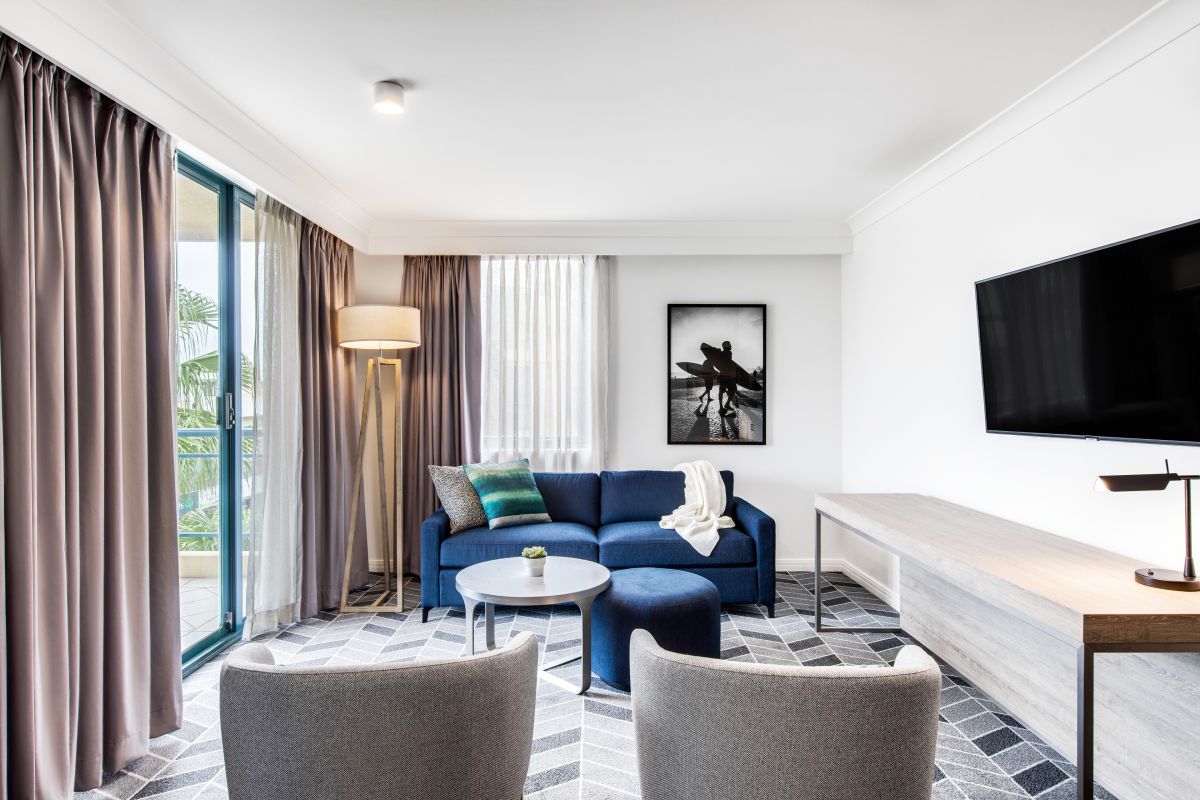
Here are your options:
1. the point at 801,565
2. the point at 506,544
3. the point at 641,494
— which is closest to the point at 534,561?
the point at 506,544

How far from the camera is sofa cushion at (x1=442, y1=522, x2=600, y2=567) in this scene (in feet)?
12.3

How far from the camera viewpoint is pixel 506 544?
3783 mm

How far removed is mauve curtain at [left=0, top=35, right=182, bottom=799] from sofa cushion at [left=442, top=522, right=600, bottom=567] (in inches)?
58.5

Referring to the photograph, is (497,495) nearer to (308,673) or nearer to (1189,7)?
(308,673)

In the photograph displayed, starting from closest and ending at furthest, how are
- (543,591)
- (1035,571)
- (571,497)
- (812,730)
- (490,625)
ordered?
(812,730) → (1035,571) → (543,591) → (490,625) → (571,497)

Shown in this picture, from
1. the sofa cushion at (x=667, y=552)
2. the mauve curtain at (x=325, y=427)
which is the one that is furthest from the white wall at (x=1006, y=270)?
the mauve curtain at (x=325, y=427)

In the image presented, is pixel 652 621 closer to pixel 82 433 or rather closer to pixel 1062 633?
pixel 1062 633

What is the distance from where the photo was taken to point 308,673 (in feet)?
4.12

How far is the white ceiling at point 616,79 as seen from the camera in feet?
6.74

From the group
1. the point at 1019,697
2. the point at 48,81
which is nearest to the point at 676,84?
the point at 48,81

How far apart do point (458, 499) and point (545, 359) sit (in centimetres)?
126

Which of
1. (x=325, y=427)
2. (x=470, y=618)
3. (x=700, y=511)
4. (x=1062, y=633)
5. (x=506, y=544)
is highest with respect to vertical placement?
(x=325, y=427)

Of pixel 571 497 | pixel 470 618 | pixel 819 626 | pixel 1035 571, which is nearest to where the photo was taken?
pixel 1035 571

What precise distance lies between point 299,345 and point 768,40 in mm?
2926
